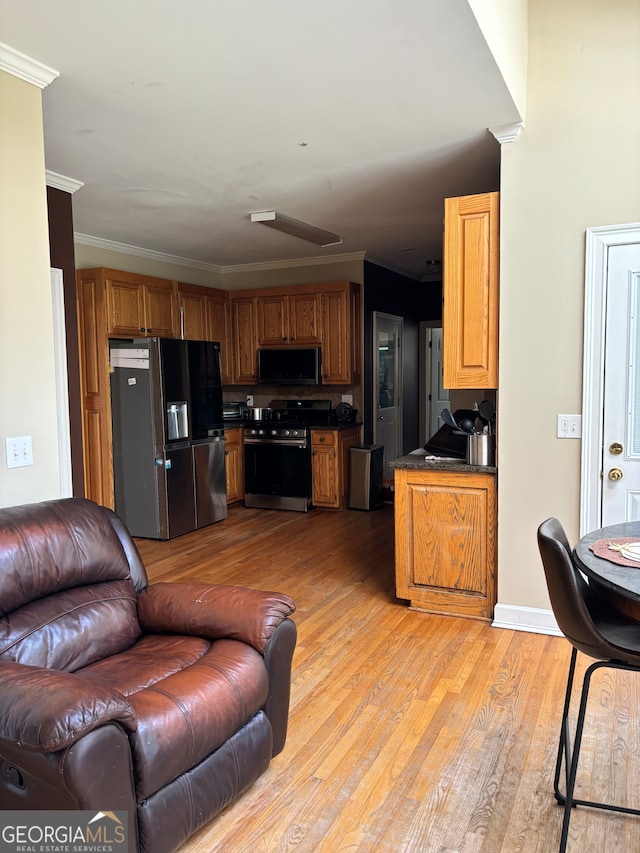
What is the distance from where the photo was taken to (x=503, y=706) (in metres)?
2.61

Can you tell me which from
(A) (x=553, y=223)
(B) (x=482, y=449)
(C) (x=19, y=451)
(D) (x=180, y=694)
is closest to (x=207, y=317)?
(B) (x=482, y=449)

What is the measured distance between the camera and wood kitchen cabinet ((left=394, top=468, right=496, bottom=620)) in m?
3.47

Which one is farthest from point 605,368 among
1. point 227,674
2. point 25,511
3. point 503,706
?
point 25,511

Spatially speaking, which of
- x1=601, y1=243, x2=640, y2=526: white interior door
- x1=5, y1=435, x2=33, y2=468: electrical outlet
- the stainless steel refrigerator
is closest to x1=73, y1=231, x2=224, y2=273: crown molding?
the stainless steel refrigerator

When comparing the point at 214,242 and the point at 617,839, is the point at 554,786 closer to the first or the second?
the point at 617,839

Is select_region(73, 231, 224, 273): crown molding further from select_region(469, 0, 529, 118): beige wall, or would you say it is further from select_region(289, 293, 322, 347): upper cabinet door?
select_region(469, 0, 529, 118): beige wall

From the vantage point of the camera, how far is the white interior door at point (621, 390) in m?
3.06

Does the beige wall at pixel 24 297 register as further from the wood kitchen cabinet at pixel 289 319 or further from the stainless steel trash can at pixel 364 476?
the wood kitchen cabinet at pixel 289 319

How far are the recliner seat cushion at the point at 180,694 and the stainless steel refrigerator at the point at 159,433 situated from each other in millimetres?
3140

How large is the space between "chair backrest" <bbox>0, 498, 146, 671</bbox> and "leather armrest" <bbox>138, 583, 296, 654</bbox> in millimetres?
85

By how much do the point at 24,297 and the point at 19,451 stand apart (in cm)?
60

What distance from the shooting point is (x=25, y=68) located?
238 cm

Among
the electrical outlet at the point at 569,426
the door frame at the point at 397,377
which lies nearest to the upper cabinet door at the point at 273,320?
the door frame at the point at 397,377

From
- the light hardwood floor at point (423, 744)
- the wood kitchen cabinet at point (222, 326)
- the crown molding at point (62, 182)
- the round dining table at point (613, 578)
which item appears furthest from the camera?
the wood kitchen cabinet at point (222, 326)
